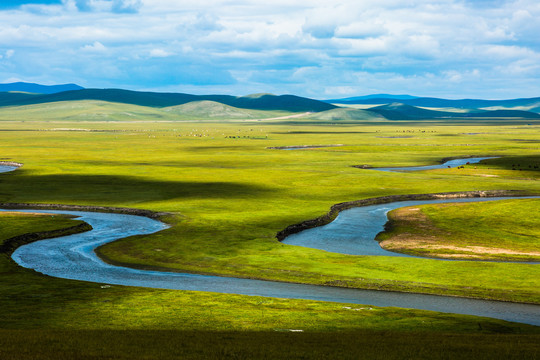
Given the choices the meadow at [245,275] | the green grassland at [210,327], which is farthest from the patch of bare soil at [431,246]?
the green grassland at [210,327]

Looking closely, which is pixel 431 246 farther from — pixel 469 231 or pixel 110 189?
pixel 110 189

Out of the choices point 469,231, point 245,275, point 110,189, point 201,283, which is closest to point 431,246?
point 469,231

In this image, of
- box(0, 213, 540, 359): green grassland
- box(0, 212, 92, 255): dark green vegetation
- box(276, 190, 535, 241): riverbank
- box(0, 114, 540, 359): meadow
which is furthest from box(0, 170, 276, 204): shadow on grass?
box(0, 213, 540, 359): green grassland

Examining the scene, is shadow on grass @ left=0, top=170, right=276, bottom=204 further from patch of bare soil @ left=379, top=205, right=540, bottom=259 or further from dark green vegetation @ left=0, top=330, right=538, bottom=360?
dark green vegetation @ left=0, top=330, right=538, bottom=360

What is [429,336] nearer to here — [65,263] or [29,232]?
[65,263]

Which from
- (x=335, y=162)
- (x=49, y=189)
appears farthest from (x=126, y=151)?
(x=49, y=189)

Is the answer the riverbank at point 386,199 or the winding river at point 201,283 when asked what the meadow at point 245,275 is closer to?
the winding river at point 201,283
